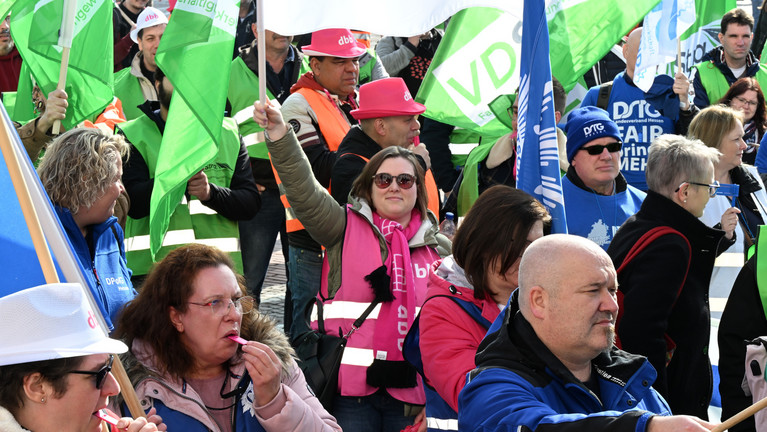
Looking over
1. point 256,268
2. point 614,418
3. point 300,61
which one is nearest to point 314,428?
point 614,418

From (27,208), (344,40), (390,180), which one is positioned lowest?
(390,180)

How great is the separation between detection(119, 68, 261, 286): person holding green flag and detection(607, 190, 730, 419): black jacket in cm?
231

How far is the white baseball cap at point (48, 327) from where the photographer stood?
9.31 ft

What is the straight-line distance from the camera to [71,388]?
2.94m

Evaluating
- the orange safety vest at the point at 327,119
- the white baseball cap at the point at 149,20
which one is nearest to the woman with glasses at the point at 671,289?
the orange safety vest at the point at 327,119

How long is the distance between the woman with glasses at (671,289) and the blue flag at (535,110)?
1.70ft

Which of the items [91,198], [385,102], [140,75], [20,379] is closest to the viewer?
[20,379]

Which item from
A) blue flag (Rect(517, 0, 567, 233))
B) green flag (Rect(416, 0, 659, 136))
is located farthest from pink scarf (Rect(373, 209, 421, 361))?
green flag (Rect(416, 0, 659, 136))

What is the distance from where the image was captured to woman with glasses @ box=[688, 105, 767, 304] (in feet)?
21.5

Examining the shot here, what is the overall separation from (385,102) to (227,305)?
231cm

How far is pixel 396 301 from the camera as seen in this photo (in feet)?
15.6

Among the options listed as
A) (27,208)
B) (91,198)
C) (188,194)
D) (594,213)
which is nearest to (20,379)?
(27,208)

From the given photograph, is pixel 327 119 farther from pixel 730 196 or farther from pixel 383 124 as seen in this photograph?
pixel 730 196

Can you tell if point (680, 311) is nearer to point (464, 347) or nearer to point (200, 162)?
point (464, 347)
